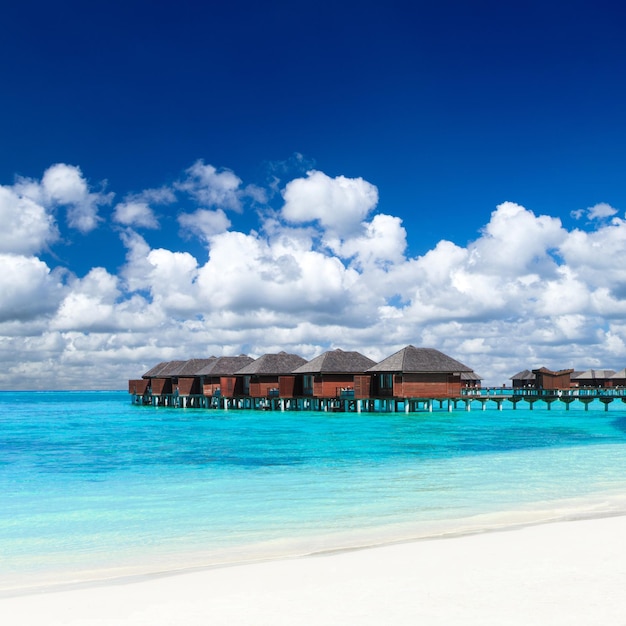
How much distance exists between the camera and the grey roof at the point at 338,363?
168 ft

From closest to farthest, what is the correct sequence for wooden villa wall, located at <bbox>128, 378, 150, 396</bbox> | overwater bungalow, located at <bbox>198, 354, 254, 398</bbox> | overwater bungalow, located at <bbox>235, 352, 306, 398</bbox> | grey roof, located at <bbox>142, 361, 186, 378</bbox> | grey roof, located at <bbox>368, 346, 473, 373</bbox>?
grey roof, located at <bbox>368, 346, 473, 373</bbox> < overwater bungalow, located at <bbox>235, 352, 306, 398</bbox> < overwater bungalow, located at <bbox>198, 354, 254, 398</bbox> < grey roof, located at <bbox>142, 361, 186, 378</bbox> < wooden villa wall, located at <bbox>128, 378, 150, 396</bbox>

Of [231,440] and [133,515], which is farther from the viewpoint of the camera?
[231,440]

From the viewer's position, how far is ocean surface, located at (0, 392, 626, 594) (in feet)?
31.3

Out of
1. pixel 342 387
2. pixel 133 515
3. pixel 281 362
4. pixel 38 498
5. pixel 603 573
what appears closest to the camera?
pixel 603 573

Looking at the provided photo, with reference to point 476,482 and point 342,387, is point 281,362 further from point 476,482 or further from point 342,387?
point 476,482

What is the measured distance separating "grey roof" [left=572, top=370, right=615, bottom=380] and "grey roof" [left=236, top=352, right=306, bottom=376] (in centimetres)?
4526

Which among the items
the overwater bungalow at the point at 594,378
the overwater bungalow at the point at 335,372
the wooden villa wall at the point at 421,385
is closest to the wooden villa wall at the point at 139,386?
the overwater bungalow at the point at 335,372

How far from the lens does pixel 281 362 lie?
2263 inches

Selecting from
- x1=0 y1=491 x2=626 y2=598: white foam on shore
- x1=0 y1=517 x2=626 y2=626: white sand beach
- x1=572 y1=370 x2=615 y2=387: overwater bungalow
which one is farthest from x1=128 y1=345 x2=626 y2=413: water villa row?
x1=0 y1=517 x2=626 y2=626: white sand beach

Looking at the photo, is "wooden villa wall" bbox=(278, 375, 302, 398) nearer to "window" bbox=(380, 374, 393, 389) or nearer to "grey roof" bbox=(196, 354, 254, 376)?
"grey roof" bbox=(196, 354, 254, 376)

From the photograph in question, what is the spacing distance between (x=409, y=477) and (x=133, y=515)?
292 inches

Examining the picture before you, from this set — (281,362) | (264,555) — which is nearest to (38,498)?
(264,555)

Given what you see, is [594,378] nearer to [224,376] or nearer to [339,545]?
[224,376]

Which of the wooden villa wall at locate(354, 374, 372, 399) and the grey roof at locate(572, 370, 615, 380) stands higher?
the grey roof at locate(572, 370, 615, 380)
